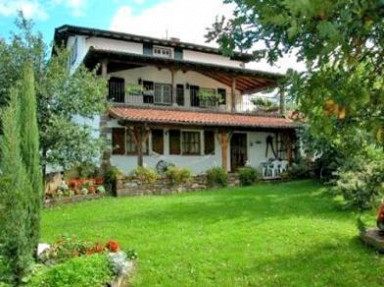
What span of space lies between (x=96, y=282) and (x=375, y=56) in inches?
230

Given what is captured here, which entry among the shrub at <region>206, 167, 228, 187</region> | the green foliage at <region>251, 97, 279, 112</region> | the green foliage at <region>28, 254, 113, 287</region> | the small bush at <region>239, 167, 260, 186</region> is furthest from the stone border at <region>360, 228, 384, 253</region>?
the green foliage at <region>251, 97, 279, 112</region>

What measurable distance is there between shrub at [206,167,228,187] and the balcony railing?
14.2 feet

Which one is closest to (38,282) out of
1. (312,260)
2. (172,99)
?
(312,260)

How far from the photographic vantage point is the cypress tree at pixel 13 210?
848 centimetres

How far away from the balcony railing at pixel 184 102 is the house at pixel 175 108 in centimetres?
5

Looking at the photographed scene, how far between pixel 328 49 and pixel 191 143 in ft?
83.0

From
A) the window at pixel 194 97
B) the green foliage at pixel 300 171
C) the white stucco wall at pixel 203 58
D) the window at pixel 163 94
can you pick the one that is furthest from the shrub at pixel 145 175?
the white stucco wall at pixel 203 58

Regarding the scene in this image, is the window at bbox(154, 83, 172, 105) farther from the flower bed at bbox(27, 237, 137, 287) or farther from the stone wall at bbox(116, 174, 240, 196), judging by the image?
the flower bed at bbox(27, 237, 137, 287)

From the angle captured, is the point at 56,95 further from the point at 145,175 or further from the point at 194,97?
the point at 194,97

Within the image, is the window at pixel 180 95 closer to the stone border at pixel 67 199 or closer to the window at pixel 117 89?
the window at pixel 117 89

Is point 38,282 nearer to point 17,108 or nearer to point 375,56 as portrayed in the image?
point 17,108

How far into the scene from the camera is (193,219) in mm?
14297

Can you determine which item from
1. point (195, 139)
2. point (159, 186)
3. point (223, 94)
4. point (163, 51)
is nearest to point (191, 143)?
point (195, 139)

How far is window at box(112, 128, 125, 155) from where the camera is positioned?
2538 cm
